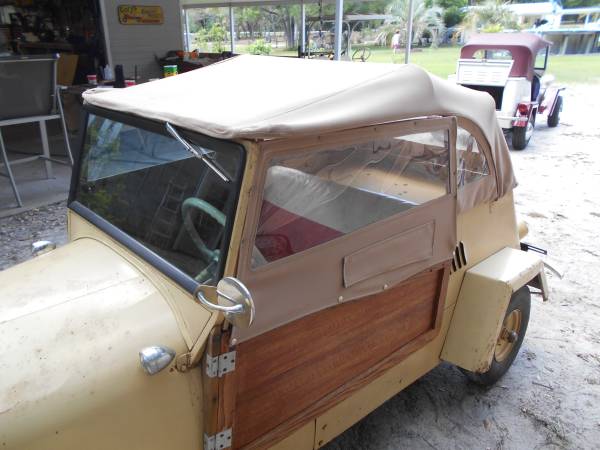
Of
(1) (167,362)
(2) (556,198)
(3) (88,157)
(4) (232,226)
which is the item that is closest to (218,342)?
(1) (167,362)

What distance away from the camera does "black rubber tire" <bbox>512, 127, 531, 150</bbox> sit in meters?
8.44

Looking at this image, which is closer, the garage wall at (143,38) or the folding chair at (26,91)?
the folding chair at (26,91)

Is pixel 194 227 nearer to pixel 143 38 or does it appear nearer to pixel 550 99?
pixel 143 38

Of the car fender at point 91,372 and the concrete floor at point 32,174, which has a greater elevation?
the car fender at point 91,372

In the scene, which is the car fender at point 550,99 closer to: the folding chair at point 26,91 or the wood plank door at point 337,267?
the folding chair at point 26,91

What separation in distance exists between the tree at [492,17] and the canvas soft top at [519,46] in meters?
24.7

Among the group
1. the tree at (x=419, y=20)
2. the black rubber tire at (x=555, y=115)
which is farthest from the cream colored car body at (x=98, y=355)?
the tree at (x=419, y=20)

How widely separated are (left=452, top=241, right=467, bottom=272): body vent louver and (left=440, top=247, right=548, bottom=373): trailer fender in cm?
8

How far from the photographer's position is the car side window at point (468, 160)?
7.23 ft

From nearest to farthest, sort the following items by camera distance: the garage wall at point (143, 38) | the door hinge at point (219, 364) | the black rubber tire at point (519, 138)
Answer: the door hinge at point (219, 364) < the black rubber tire at point (519, 138) < the garage wall at point (143, 38)

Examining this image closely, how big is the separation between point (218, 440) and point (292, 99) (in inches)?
45.1

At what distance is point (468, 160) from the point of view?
2.28 metres

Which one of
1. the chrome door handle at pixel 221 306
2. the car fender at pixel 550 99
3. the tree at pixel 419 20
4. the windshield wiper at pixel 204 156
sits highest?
the tree at pixel 419 20

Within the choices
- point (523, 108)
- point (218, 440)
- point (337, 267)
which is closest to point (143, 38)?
point (523, 108)
